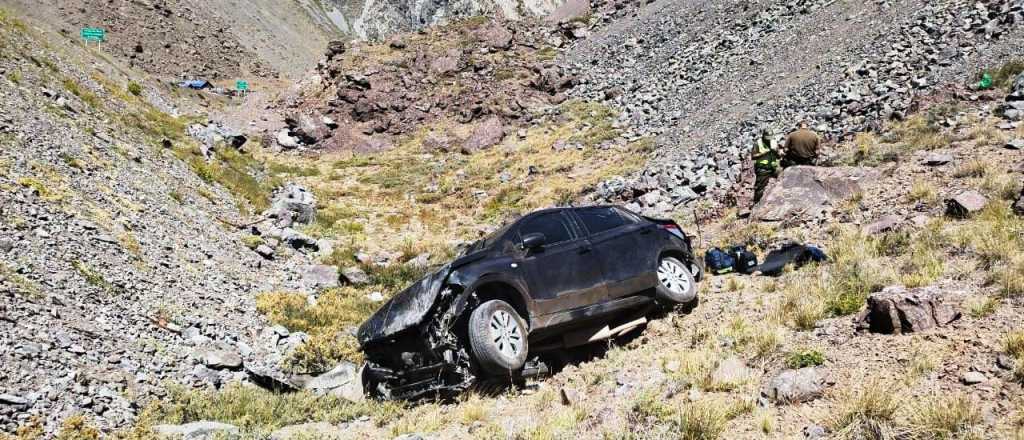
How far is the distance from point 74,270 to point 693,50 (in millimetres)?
25257

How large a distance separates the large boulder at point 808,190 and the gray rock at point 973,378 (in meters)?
6.88

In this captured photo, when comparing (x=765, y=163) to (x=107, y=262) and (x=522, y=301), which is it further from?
(x=107, y=262)

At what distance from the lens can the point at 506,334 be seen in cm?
643

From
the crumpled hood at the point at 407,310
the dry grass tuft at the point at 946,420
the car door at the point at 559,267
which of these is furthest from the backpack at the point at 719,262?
the dry grass tuft at the point at 946,420

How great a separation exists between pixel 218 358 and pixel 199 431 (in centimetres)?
225

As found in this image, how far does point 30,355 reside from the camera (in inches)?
243

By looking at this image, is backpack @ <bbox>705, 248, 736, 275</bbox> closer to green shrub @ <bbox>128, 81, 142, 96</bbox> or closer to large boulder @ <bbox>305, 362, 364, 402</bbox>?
large boulder @ <bbox>305, 362, 364, 402</bbox>

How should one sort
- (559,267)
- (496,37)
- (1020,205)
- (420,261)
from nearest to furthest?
(559,267) → (1020,205) → (420,261) → (496,37)

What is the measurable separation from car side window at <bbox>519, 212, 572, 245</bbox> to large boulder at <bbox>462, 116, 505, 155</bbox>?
62.2 feet

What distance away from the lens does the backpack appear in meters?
9.45

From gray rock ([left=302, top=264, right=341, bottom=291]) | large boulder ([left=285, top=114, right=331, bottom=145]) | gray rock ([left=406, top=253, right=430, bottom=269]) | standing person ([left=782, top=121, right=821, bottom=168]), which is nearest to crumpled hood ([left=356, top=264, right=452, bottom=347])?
gray rock ([left=302, top=264, right=341, bottom=291])

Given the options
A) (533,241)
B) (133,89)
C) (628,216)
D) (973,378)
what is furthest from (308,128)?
(973,378)

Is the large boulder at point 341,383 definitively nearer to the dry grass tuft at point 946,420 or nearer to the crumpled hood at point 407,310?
the crumpled hood at point 407,310

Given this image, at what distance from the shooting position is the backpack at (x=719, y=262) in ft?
31.0
